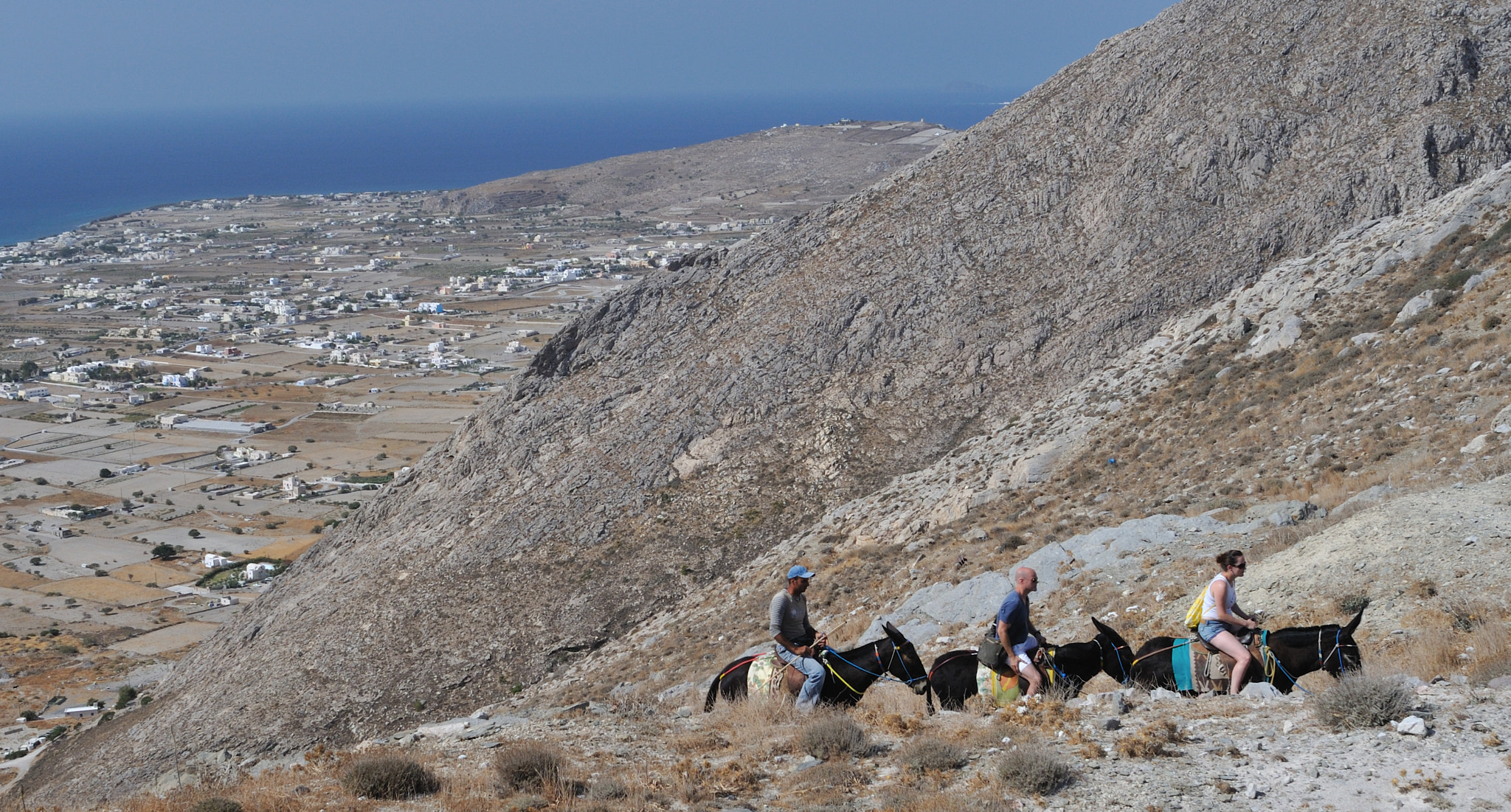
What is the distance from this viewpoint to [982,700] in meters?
10.5

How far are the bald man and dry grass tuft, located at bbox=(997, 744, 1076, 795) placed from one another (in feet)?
5.48

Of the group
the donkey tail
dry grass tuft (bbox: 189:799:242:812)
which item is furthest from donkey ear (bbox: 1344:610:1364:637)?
dry grass tuft (bbox: 189:799:242:812)

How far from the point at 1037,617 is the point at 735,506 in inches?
505

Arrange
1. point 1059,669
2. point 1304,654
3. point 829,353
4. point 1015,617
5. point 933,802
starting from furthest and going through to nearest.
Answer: point 829,353
point 1059,669
point 1015,617
point 1304,654
point 933,802

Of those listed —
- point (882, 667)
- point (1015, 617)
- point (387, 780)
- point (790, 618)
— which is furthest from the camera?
point (882, 667)

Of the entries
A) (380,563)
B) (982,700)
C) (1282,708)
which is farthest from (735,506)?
(1282,708)

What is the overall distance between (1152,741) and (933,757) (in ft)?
5.86

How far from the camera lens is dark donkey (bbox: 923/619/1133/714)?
34.1ft

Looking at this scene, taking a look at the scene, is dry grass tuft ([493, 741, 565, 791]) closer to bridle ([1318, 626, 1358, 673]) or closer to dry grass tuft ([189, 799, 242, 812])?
dry grass tuft ([189, 799, 242, 812])

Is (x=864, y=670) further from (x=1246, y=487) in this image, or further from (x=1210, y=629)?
(x=1246, y=487)

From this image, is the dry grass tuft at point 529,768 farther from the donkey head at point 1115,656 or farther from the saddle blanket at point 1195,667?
the saddle blanket at point 1195,667

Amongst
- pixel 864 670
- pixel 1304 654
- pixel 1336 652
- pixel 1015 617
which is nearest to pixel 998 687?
pixel 1015 617

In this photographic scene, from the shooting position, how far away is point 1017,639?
33.6 feet

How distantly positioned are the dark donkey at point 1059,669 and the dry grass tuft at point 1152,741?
4.12ft
